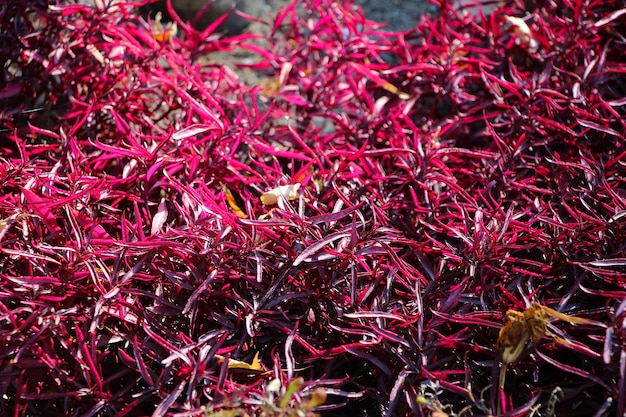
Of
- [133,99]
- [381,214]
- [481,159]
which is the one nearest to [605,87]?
[481,159]

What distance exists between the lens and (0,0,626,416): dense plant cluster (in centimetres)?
96

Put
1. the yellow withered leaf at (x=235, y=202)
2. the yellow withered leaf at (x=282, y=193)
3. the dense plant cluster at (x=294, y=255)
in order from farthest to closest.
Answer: the yellow withered leaf at (x=235, y=202) → the yellow withered leaf at (x=282, y=193) → the dense plant cluster at (x=294, y=255)

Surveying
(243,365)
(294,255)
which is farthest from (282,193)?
(243,365)

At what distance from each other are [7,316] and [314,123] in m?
1.08

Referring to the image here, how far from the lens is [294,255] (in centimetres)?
103

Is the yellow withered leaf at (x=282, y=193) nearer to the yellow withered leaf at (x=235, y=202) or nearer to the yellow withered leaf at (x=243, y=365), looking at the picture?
the yellow withered leaf at (x=235, y=202)

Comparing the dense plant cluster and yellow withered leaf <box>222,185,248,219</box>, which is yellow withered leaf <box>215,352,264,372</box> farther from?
yellow withered leaf <box>222,185,248,219</box>

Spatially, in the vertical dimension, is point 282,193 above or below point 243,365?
above

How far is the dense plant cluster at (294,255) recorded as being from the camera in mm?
957

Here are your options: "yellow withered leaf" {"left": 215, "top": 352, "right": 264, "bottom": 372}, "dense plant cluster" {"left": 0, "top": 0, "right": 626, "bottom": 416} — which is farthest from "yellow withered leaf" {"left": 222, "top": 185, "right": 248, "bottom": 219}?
"yellow withered leaf" {"left": 215, "top": 352, "right": 264, "bottom": 372}

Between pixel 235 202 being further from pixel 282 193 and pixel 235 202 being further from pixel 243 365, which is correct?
pixel 243 365

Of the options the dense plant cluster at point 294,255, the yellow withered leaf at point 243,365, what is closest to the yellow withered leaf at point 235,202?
the dense plant cluster at point 294,255

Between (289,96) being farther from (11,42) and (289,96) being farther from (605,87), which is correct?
(605,87)

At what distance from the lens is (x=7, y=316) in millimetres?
922
